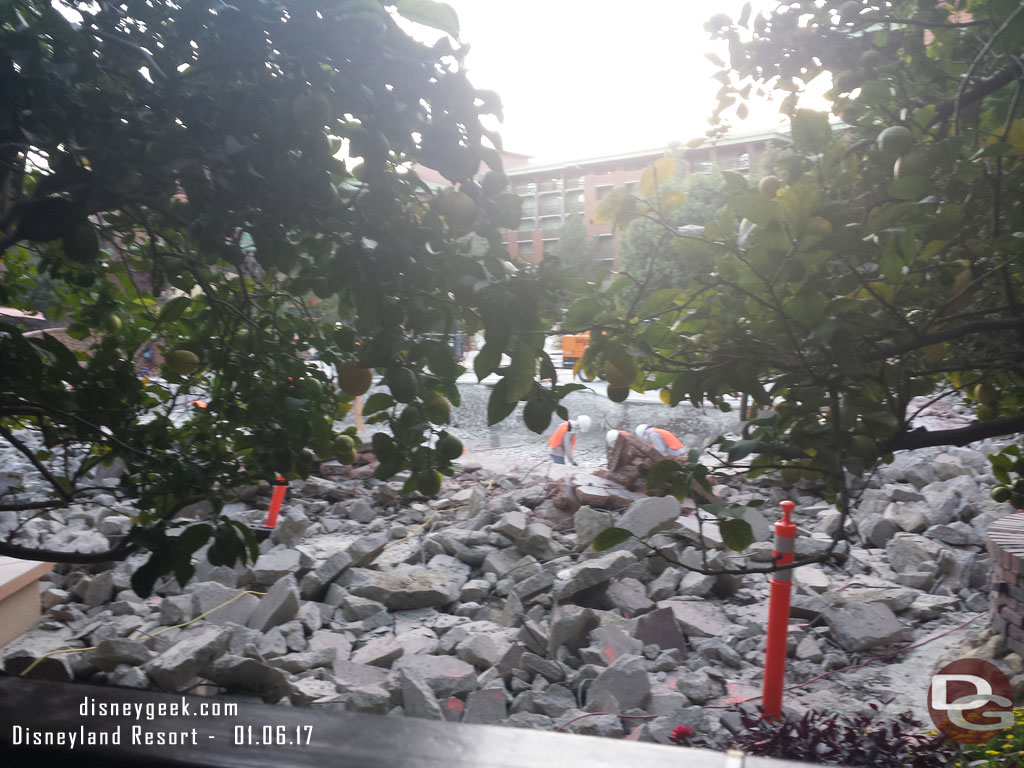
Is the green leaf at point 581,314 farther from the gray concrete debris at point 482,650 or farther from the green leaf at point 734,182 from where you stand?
the gray concrete debris at point 482,650

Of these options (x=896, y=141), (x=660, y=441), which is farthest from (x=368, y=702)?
(x=660, y=441)

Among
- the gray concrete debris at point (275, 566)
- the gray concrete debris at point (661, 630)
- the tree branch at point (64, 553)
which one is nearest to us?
the tree branch at point (64, 553)

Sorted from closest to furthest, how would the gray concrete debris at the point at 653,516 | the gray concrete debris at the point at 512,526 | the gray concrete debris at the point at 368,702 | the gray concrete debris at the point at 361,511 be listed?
the gray concrete debris at the point at 368,702
the gray concrete debris at the point at 653,516
the gray concrete debris at the point at 512,526
the gray concrete debris at the point at 361,511

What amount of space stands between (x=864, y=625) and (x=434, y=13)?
11.7 feet

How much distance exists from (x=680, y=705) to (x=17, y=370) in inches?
102

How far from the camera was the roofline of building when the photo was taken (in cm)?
117

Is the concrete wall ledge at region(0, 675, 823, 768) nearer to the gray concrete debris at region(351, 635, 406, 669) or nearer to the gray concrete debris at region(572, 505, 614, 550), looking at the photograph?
the gray concrete debris at region(351, 635, 406, 669)

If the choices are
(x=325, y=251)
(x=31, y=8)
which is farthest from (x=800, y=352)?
(x=31, y=8)

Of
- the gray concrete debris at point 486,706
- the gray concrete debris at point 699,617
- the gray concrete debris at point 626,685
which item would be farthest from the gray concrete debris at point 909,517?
the gray concrete debris at point 486,706

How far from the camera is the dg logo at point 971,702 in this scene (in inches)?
86.5

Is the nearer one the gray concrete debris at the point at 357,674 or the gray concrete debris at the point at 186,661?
the gray concrete debris at the point at 186,661

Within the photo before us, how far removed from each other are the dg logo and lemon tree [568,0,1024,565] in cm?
148

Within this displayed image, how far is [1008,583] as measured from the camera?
2850 millimetres

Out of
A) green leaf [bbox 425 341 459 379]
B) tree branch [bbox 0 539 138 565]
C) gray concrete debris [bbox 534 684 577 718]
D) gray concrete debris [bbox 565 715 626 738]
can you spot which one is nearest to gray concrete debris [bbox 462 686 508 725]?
gray concrete debris [bbox 534 684 577 718]
